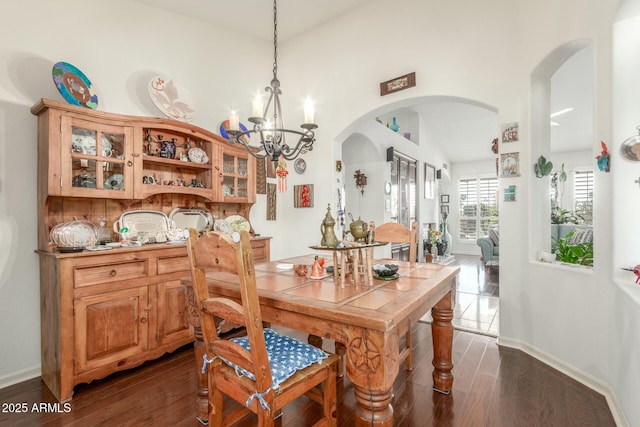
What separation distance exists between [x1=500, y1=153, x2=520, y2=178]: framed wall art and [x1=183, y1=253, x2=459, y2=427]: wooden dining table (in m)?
1.25

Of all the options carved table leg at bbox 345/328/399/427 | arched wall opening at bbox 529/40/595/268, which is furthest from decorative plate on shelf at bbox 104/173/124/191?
arched wall opening at bbox 529/40/595/268

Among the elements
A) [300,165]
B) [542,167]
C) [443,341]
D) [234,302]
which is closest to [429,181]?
[300,165]

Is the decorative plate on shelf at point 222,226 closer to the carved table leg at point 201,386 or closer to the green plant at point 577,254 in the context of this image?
the carved table leg at point 201,386

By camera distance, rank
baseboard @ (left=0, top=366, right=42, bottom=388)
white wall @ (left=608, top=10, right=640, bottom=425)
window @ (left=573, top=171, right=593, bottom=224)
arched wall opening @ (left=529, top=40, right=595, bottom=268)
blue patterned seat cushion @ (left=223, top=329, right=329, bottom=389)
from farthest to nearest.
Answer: window @ (left=573, top=171, right=593, bottom=224), arched wall opening @ (left=529, top=40, right=595, bottom=268), baseboard @ (left=0, top=366, right=42, bottom=388), white wall @ (left=608, top=10, right=640, bottom=425), blue patterned seat cushion @ (left=223, top=329, right=329, bottom=389)

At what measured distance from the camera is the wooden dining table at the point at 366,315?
3.66 feet

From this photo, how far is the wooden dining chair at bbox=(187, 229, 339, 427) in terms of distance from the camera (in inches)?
42.9

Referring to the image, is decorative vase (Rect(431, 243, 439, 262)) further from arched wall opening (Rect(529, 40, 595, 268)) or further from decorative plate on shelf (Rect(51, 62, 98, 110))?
decorative plate on shelf (Rect(51, 62, 98, 110))

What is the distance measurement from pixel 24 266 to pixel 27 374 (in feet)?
2.61

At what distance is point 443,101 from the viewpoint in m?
3.03

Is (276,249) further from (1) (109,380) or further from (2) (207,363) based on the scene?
(2) (207,363)

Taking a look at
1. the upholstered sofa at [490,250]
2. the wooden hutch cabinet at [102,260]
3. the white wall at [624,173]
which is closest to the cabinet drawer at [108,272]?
the wooden hutch cabinet at [102,260]

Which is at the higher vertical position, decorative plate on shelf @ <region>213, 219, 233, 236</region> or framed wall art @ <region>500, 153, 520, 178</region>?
framed wall art @ <region>500, 153, 520, 178</region>

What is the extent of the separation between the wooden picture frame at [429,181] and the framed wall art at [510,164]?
4405 millimetres

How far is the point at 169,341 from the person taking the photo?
2.47m
